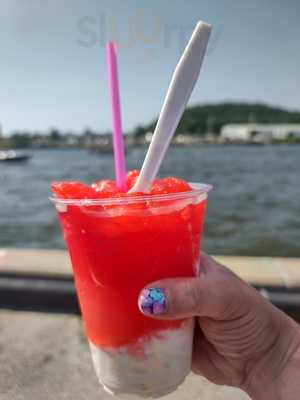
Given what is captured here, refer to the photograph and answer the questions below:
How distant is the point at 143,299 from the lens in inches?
38.7

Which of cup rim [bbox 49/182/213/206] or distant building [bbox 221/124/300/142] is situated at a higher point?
cup rim [bbox 49/182/213/206]

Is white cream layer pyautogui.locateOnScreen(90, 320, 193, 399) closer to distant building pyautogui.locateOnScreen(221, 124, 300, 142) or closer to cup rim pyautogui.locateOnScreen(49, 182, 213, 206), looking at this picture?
cup rim pyautogui.locateOnScreen(49, 182, 213, 206)

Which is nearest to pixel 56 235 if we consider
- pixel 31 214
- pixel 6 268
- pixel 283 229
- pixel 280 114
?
pixel 31 214

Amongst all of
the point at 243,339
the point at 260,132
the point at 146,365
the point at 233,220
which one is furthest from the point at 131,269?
the point at 260,132

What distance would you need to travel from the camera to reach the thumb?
983mm

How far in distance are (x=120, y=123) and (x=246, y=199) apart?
513 inches

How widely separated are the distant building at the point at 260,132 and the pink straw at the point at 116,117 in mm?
59517

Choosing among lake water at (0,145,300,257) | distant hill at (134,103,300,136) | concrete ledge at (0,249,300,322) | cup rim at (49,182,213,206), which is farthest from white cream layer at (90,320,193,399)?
distant hill at (134,103,300,136)

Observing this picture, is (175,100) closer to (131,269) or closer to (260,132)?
(131,269)

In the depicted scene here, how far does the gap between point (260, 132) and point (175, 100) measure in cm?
6241

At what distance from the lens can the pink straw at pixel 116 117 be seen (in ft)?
3.40

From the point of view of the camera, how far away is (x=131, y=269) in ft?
3.29

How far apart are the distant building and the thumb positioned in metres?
59.4

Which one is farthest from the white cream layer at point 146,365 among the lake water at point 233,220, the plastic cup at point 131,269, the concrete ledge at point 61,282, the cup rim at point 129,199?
the lake water at point 233,220
